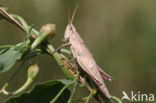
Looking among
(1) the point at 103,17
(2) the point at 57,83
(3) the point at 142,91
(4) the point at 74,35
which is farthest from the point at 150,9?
(2) the point at 57,83

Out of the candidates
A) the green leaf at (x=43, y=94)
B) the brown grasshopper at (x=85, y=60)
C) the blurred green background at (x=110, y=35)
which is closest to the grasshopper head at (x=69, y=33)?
the brown grasshopper at (x=85, y=60)

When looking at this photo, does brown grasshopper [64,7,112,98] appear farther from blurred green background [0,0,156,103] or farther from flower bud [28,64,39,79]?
blurred green background [0,0,156,103]

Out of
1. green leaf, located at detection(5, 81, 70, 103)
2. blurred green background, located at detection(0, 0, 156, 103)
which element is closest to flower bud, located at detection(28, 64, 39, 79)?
green leaf, located at detection(5, 81, 70, 103)

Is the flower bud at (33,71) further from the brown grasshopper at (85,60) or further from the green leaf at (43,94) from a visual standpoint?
the brown grasshopper at (85,60)

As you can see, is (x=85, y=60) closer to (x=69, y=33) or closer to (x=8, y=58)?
(x=69, y=33)

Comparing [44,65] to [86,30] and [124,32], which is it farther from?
[124,32]

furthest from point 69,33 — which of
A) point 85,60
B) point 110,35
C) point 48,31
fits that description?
point 110,35
